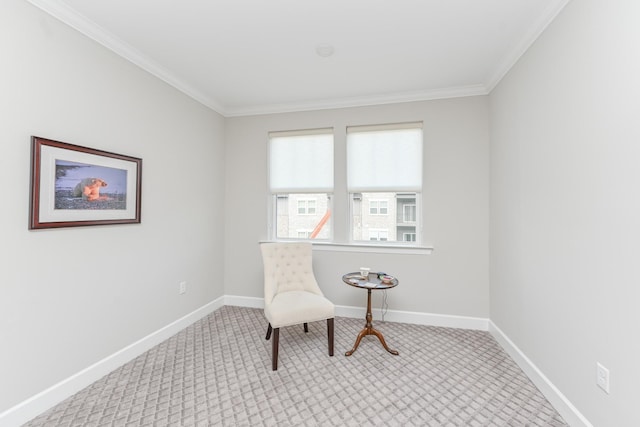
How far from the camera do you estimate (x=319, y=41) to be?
2.33 metres

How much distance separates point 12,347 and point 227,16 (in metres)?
2.48

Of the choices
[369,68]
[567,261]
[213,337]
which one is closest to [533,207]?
[567,261]

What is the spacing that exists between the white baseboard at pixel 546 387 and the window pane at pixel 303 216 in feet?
6.95

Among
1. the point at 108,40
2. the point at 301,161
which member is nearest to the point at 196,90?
the point at 108,40

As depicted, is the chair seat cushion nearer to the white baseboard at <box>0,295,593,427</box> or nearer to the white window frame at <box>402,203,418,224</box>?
the white baseboard at <box>0,295,593,427</box>

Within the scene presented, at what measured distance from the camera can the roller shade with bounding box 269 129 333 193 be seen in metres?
3.64

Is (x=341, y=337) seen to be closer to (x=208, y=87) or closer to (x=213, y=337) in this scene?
(x=213, y=337)

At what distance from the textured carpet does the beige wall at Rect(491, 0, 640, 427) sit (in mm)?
400

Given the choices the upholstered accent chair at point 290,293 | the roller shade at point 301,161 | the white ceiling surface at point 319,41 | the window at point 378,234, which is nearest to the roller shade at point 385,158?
the roller shade at point 301,161

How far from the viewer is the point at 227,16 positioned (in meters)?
2.04

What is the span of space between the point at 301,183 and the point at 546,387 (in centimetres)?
294

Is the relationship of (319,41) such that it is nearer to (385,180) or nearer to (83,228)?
(385,180)

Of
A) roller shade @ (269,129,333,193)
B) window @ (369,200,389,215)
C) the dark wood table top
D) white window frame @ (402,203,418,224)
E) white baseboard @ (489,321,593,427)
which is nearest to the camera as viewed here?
white baseboard @ (489,321,593,427)

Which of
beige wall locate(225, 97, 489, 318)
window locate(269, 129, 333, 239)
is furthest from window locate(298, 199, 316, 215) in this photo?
beige wall locate(225, 97, 489, 318)
